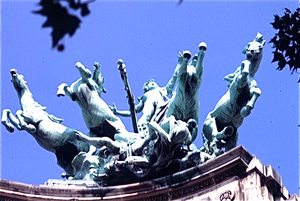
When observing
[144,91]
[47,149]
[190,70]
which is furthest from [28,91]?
[190,70]

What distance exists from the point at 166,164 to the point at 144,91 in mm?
4815

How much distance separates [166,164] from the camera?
778 inches

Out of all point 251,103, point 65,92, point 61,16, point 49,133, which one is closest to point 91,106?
point 65,92

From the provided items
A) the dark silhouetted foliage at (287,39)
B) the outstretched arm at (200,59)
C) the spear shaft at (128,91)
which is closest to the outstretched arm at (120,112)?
→ the spear shaft at (128,91)

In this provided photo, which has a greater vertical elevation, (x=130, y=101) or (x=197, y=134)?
(x=130, y=101)

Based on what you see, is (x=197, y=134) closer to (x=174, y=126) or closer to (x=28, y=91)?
(x=174, y=126)

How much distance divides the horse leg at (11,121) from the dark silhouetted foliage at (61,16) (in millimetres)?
13752

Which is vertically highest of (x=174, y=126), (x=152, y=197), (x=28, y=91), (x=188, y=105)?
(x=28, y=91)

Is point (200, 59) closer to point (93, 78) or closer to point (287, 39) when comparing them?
point (93, 78)

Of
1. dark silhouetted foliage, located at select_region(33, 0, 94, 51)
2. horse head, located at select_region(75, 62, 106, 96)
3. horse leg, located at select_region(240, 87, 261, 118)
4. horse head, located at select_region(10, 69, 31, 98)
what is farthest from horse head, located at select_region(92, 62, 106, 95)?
dark silhouetted foliage, located at select_region(33, 0, 94, 51)

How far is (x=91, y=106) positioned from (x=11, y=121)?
208cm

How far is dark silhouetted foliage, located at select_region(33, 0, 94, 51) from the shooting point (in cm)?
841

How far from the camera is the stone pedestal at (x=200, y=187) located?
18609 millimetres

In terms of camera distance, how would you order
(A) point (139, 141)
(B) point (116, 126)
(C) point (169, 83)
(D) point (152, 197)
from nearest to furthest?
(D) point (152, 197) → (A) point (139, 141) → (B) point (116, 126) → (C) point (169, 83)
